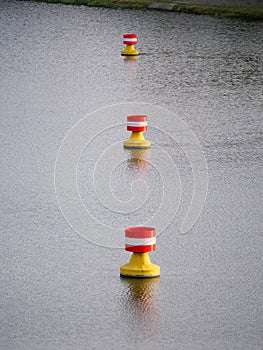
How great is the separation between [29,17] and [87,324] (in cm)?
2945

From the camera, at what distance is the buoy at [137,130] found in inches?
709

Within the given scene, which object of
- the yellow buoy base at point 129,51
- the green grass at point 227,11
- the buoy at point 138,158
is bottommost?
the buoy at point 138,158

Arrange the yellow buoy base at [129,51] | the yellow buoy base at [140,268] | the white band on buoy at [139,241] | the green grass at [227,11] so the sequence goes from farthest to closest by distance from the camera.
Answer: the green grass at [227,11], the yellow buoy base at [129,51], the yellow buoy base at [140,268], the white band on buoy at [139,241]

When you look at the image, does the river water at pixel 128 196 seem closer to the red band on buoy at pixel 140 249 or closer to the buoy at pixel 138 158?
the buoy at pixel 138 158

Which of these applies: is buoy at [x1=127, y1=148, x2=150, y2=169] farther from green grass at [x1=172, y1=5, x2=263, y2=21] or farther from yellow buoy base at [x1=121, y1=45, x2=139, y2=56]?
green grass at [x1=172, y1=5, x2=263, y2=21]

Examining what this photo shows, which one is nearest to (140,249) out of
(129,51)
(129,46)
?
(129,51)

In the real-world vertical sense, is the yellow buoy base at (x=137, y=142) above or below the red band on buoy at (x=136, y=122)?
below

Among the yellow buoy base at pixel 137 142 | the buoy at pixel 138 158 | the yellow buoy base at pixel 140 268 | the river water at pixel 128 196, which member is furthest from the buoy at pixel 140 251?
the yellow buoy base at pixel 137 142

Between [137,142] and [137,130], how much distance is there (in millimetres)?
178

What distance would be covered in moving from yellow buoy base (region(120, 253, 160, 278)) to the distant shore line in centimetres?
2677

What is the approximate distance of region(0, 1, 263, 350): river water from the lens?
994 cm

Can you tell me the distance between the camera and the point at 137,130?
18.2 m

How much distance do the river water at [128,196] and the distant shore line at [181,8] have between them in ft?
21.5

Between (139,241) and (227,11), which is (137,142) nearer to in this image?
(139,241)
